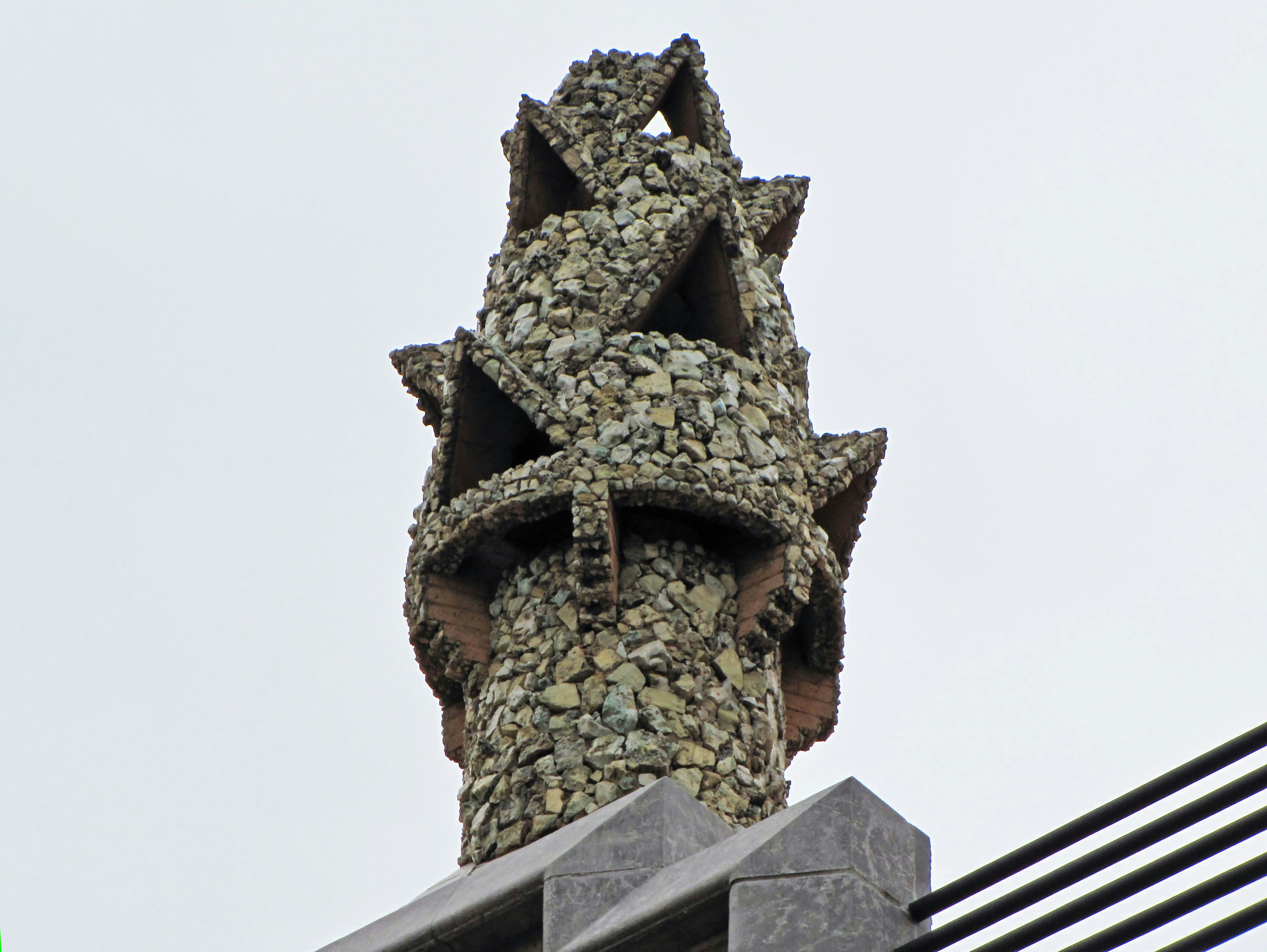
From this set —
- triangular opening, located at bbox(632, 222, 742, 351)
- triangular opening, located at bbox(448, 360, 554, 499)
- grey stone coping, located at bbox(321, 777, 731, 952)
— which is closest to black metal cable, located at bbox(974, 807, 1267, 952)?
grey stone coping, located at bbox(321, 777, 731, 952)

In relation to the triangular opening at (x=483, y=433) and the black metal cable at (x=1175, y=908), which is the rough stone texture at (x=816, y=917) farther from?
the triangular opening at (x=483, y=433)

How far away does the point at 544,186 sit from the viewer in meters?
10.5

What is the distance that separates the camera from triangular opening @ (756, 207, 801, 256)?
10844mm

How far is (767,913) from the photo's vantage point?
15.6ft

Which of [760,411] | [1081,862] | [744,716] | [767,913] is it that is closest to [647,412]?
[760,411]

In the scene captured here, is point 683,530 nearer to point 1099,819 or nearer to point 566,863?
point 566,863

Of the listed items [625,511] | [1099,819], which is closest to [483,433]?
[625,511]

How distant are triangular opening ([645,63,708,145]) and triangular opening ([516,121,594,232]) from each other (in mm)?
648

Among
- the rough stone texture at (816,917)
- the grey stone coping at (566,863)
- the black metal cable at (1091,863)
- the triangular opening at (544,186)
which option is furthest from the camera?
the triangular opening at (544,186)

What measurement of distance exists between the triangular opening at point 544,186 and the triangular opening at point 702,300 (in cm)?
84

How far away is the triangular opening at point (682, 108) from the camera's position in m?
10.8

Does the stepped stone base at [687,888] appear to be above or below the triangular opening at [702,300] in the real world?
below

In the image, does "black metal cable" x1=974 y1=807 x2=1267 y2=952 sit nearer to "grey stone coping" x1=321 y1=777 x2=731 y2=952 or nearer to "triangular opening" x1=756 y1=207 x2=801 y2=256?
"grey stone coping" x1=321 y1=777 x2=731 y2=952

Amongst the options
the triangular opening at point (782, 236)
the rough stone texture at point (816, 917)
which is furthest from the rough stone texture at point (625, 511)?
the rough stone texture at point (816, 917)
